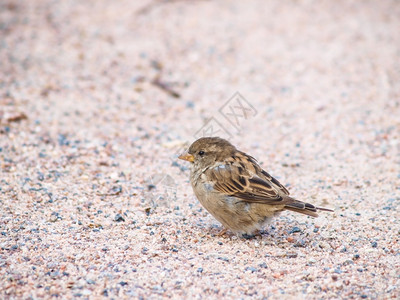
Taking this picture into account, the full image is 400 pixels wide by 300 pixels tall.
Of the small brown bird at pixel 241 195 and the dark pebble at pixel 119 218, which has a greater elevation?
the small brown bird at pixel 241 195

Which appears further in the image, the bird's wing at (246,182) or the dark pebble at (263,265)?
the bird's wing at (246,182)

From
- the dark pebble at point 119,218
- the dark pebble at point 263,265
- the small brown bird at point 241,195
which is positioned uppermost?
the small brown bird at point 241,195

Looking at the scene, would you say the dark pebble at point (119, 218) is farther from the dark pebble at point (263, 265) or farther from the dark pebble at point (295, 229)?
the dark pebble at point (295, 229)

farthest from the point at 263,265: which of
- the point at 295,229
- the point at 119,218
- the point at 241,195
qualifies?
the point at 119,218

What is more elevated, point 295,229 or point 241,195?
point 241,195

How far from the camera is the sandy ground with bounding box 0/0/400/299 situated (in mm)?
4570

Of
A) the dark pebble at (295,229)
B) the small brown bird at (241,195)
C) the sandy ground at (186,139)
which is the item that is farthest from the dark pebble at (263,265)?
the dark pebble at (295,229)

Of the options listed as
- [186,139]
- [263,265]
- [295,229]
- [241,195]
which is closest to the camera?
[263,265]

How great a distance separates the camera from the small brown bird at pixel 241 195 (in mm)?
→ 5203

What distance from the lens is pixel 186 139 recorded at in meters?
7.94

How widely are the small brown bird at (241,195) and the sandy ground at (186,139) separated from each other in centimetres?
27

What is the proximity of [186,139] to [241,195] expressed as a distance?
110 inches

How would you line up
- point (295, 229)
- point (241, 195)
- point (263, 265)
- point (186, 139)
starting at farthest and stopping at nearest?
1. point (186, 139)
2. point (295, 229)
3. point (241, 195)
4. point (263, 265)

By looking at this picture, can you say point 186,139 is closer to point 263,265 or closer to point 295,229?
point 295,229
